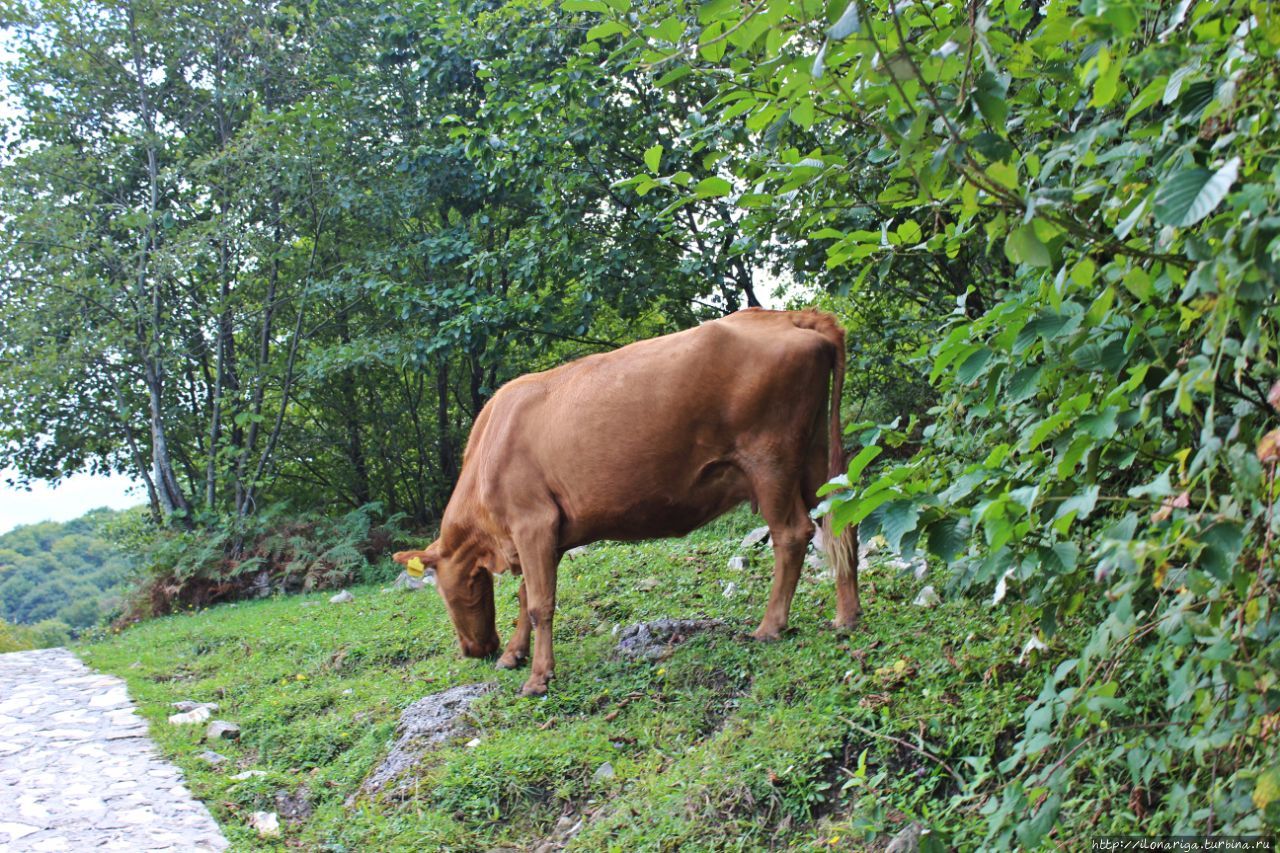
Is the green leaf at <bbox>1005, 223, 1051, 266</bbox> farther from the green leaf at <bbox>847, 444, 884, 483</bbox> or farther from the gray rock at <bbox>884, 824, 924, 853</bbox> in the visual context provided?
the gray rock at <bbox>884, 824, 924, 853</bbox>

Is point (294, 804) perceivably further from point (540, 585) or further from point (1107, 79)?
point (1107, 79)

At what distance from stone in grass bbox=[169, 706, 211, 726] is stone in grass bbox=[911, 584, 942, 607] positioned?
4.81 metres

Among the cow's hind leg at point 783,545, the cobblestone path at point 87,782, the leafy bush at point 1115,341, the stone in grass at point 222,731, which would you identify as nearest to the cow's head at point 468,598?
the stone in grass at point 222,731

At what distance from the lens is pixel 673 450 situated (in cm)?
592

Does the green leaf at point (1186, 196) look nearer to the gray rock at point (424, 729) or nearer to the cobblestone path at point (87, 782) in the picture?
the gray rock at point (424, 729)

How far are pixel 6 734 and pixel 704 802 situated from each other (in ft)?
17.4

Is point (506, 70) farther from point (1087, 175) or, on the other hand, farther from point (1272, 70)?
point (1272, 70)

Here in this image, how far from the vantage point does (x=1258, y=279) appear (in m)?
A: 1.62

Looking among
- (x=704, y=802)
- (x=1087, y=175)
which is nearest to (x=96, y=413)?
(x=704, y=802)

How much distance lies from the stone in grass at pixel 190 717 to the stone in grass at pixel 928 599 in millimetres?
4807

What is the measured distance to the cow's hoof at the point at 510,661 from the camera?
21.4 feet

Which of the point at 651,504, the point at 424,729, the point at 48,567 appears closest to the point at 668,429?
the point at 651,504

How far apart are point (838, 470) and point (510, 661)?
2499mm

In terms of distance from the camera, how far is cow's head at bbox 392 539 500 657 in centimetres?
688
